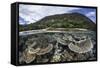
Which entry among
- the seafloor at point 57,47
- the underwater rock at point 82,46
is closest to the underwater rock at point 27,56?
the seafloor at point 57,47

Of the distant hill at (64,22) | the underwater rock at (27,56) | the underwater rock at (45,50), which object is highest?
the distant hill at (64,22)

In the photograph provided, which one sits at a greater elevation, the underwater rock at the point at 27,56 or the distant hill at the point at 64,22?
the distant hill at the point at 64,22

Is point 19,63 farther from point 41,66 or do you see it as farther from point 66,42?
point 66,42

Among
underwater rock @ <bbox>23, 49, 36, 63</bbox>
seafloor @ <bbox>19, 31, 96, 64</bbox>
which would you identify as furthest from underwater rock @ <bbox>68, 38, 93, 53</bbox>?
underwater rock @ <bbox>23, 49, 36, 63</bbox>

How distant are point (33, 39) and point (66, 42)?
1.14ft

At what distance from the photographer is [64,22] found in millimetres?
2496

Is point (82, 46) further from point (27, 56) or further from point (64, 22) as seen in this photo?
point (27, 56)

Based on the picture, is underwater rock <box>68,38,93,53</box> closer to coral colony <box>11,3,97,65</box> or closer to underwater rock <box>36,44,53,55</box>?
coral colony <box>11,3,97,65</box>

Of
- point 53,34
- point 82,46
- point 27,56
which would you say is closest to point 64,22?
point 53,34

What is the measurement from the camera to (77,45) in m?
2.55

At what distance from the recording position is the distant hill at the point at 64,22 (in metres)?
2.38

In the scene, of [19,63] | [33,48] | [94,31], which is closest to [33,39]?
[33,48]

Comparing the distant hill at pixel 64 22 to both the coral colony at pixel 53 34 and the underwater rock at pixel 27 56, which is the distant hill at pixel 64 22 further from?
the underwater rock at pixel 27 56
